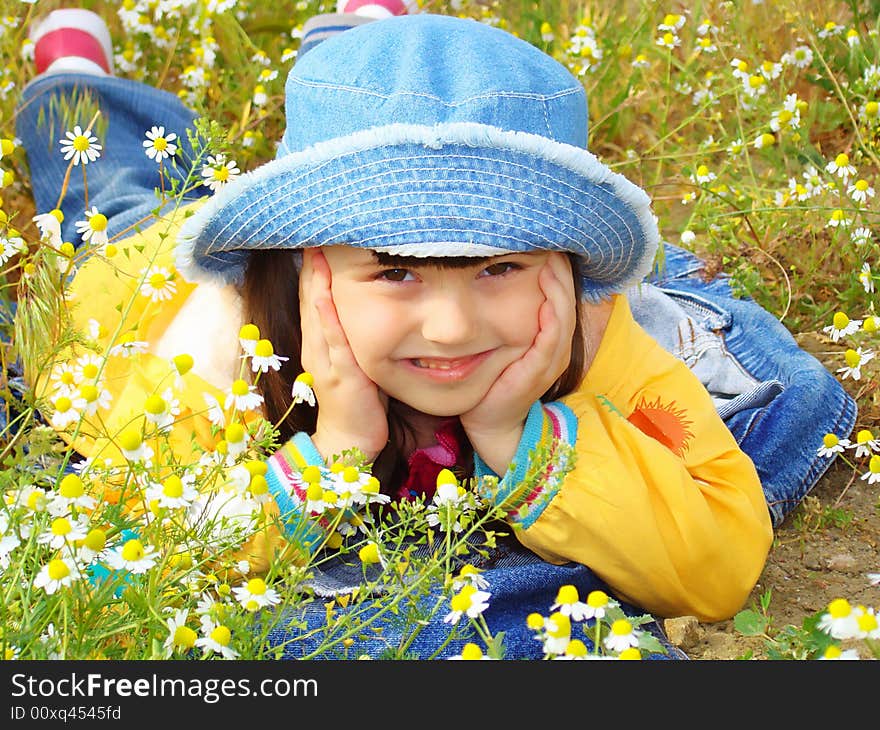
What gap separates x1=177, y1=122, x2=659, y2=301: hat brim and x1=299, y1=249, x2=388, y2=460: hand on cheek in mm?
112

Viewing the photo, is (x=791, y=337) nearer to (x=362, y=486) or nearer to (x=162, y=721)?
(x=362, y=486)

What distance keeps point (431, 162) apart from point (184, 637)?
780 mm

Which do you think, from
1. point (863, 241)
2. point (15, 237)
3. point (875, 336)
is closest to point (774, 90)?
point (863, 241)

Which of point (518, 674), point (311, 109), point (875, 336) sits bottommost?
point (875, 336)

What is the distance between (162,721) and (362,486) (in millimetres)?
364

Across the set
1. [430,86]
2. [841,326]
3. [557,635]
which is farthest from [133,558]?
[841,326]

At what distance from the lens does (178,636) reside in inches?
55.5

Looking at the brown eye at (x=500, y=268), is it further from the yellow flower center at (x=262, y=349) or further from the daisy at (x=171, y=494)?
the daisy at (x=171, y=494)

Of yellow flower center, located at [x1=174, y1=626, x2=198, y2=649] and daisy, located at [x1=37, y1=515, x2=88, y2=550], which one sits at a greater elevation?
daisy, located at [x1=37, y1=515, x2=88, y2=550]

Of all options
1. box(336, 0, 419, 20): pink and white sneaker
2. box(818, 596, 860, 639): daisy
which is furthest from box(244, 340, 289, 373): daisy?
box(336, 0, 419, 20): pink and white sneaker

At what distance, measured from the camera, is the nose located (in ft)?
6.02

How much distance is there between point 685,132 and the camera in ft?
12.4

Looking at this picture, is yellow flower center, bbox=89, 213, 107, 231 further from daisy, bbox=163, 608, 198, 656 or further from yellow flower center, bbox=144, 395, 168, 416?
daisy, bbox=163, 608, 198, 656

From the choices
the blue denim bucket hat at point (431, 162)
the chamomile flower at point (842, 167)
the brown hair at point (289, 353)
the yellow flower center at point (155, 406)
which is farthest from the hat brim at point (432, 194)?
the chamomile flower at point (842, 167)
